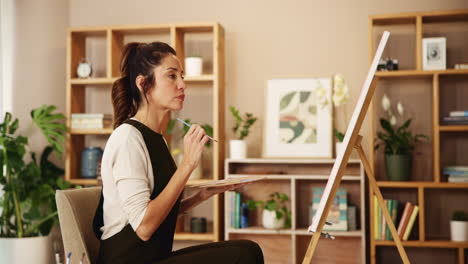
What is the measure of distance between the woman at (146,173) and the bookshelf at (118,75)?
2.38 meters

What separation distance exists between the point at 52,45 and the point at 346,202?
267cm

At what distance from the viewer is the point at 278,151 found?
173 inches

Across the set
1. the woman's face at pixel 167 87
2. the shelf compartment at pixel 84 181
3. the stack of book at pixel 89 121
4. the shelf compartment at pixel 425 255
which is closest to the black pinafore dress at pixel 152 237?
the woman's face at pixel 167 87

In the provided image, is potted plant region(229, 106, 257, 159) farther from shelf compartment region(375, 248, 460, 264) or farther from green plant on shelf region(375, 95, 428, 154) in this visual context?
shelf compartment region(375, 248, 460, 264)

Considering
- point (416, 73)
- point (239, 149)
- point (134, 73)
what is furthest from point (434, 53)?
point (134, 73)

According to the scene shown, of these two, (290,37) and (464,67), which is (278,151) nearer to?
(290,37)

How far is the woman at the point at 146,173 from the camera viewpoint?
1.75 m

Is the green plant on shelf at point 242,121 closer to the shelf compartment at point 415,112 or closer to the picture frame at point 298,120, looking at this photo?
the picture frame at point 298,120

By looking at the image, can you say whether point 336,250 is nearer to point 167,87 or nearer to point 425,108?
point 425,108

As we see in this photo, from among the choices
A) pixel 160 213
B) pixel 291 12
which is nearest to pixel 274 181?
pixel 291 12

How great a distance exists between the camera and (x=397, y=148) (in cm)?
414

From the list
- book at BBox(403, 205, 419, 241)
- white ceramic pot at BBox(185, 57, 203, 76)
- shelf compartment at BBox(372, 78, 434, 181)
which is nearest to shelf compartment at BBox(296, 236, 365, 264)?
book at BBox(403, 205, 419, 241)

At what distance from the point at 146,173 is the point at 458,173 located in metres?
2.91

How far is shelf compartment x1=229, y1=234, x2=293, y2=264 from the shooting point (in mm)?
4301
